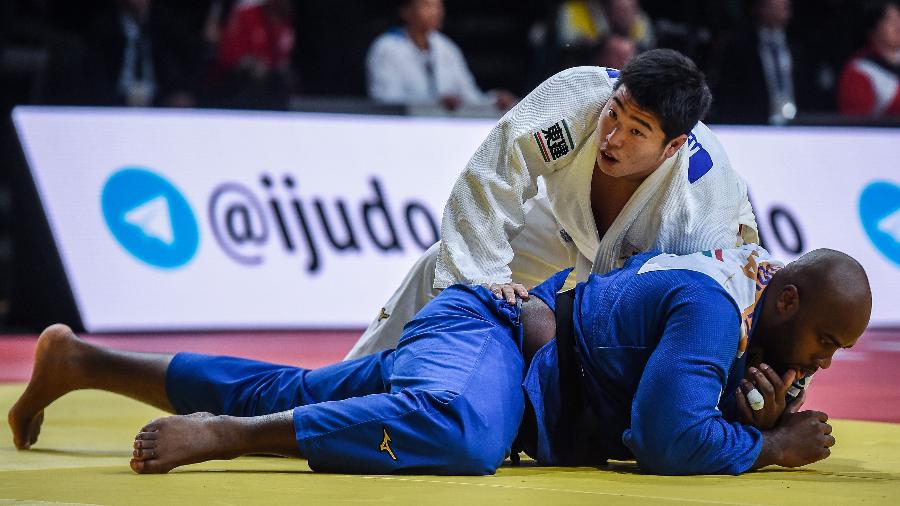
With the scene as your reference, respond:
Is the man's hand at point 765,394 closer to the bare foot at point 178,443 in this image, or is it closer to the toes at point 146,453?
the bare foot at point 178,443

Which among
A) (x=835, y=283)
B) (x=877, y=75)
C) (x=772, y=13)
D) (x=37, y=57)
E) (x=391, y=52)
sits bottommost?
(x=877, y=75)

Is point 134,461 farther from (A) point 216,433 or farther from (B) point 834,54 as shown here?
(B) point 834,54

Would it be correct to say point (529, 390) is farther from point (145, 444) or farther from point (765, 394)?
point (145, 444)

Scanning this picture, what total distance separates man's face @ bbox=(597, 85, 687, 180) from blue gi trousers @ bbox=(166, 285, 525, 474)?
19.1 inches

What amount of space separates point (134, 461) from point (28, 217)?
438cm

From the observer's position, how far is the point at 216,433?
3191 mm

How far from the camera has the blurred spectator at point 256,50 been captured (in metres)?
8.51

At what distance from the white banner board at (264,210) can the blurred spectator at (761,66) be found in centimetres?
140

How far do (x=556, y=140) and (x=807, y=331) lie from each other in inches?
38.6

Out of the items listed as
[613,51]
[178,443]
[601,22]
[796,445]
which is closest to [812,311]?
[796,445]

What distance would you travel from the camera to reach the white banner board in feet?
23.6

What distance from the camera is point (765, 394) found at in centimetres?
334

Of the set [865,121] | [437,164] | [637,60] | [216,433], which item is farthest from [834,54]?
[216,433]

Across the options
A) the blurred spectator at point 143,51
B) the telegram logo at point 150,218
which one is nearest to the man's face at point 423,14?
the blurred spectator at point 143,51
